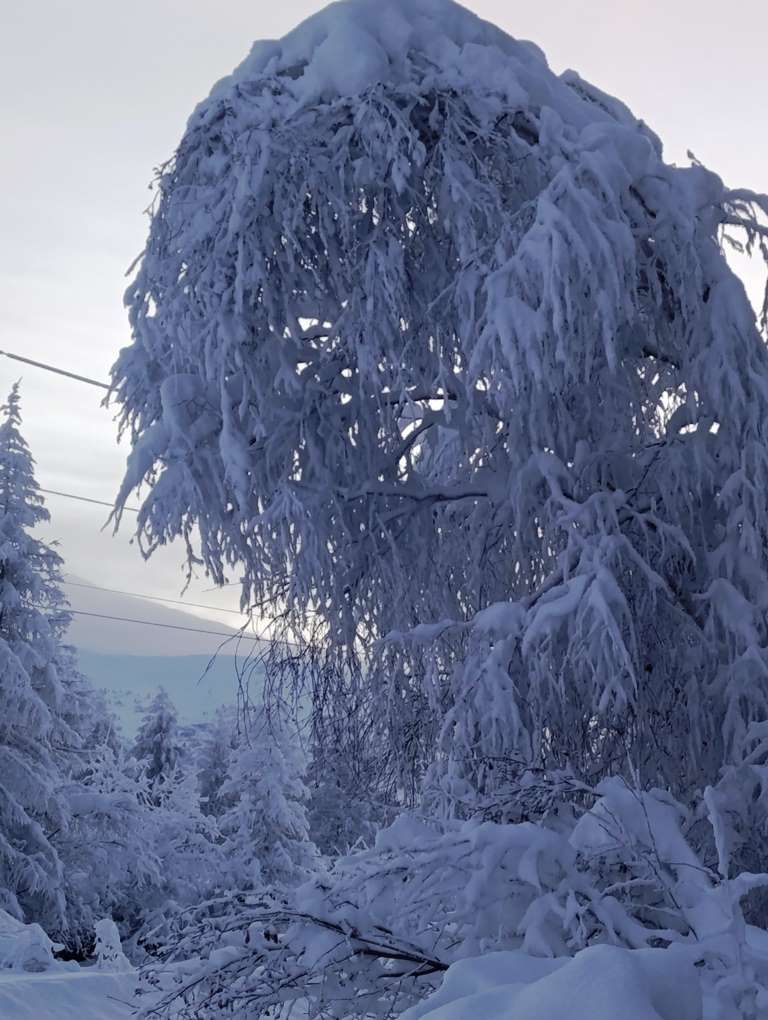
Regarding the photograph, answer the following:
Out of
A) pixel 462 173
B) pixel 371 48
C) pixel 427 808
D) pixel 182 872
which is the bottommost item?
pixel 182 872

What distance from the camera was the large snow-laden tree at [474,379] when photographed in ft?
18.3

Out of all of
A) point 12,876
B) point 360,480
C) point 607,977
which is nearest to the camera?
point 607,977

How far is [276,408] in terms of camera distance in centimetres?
634

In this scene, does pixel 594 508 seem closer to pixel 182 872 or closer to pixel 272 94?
pixel 272 94

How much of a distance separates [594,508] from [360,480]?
5.07 ft

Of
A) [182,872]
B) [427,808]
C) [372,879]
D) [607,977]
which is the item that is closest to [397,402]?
[427,808]

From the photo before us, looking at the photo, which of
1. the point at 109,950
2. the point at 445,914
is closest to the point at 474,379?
the point at 445,914

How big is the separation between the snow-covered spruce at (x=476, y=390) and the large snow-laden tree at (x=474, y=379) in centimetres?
2

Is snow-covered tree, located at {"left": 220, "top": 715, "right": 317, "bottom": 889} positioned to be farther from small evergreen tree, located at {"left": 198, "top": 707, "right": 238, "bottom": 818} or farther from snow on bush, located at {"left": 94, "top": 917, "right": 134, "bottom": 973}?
snow on bush, located at {"left": 94, "top": 917, "right": 134, "bottom": 973}

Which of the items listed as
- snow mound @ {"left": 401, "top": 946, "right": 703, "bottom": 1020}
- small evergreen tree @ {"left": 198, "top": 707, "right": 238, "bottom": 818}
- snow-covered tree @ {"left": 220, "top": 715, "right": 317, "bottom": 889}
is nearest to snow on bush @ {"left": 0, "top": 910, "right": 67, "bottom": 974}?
snow mound @ {"left": 401, "top": 946, "right": 703, "bottom": 1020}

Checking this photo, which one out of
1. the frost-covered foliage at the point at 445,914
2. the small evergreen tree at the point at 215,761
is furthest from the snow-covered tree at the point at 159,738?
the frost-covered foliage at the point at 445,914

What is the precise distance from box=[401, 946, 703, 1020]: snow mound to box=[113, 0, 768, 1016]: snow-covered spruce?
2.55m

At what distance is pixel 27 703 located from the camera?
1811 cm

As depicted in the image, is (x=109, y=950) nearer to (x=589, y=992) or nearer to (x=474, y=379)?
(x=474, y=379)
